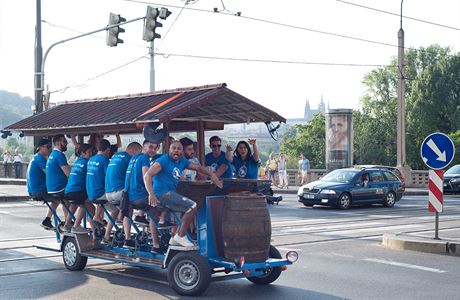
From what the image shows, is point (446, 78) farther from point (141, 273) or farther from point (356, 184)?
point (141, 273)

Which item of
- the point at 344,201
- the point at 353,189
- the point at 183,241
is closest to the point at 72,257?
the point at 183,241

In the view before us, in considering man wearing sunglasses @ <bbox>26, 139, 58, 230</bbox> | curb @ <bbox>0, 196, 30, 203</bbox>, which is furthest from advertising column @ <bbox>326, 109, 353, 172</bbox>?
man wearing sunglasses @ <bbox>26, 139, 58, 230</bbox>

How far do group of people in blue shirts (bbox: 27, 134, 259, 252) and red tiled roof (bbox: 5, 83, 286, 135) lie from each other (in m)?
0.35

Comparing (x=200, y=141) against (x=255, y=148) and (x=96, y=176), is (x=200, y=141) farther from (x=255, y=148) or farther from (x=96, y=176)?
(x=96, y=176)

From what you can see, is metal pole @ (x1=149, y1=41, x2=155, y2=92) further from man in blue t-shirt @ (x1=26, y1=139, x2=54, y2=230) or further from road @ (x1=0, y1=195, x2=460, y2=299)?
man in blue t-shirt @ (x1=26, y1=139, x2=54, y2=230)

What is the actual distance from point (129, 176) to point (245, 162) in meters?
2.39

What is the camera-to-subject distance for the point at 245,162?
39.5 ft

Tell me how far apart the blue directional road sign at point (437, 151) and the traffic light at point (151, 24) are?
1038 centimetres

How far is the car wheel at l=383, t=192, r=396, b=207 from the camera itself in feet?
81.8

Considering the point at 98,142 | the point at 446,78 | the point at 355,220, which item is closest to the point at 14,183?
the point at 355,220

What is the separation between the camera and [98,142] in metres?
12.2

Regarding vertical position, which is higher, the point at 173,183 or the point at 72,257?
the point at 173,183

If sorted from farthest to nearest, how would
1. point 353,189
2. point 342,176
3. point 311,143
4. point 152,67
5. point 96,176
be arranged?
point 311,143
point 152,67
point 342,176
point 353,189
point 96,176

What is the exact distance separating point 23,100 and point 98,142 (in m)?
186
